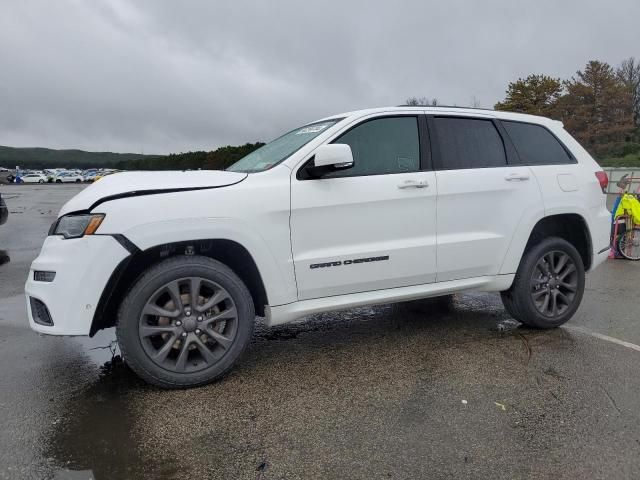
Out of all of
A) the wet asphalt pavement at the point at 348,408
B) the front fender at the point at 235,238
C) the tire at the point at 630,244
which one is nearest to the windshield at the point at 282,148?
the front fender at the point at 235,238

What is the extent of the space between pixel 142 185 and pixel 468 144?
2637mm

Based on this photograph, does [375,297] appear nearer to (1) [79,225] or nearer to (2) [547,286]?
(2) [547,286]

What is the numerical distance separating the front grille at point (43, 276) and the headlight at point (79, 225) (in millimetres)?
250

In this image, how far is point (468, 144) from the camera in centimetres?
436

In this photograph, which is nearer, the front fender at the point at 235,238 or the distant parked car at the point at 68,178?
the front fender at the point at 235,238

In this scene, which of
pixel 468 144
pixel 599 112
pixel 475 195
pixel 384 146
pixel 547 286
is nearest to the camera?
pixel 384 146

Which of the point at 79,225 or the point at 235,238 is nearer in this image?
the point at 79,225

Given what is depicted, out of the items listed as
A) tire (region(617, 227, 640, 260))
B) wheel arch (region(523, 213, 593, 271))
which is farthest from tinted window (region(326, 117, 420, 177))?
tire (region(617, 227, 640, 260))

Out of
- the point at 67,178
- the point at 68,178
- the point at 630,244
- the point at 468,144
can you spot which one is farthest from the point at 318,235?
the point at 67,178

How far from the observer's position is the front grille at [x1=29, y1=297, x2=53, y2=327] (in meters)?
3.20

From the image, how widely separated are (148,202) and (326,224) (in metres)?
1.19

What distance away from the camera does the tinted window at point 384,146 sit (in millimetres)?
3900

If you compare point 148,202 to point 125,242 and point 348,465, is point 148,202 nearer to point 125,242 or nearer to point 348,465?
point 125,242

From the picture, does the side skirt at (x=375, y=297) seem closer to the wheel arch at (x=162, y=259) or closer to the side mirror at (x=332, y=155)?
the wheel arch at (x=162, y=259)
